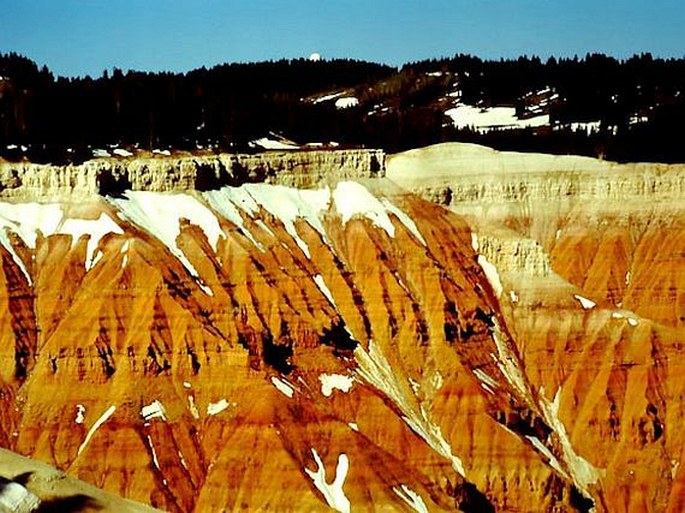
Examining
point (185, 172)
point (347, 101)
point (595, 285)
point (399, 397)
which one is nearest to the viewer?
point (399, 397)

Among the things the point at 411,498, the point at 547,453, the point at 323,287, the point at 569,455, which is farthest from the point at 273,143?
the point at 411,498

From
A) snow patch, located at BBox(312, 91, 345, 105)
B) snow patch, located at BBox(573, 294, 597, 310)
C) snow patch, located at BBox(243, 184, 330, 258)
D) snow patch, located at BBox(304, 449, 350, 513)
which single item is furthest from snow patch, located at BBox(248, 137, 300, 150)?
snow patch, located at BBox(312, 91, 345, 105)

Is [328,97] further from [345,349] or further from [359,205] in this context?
[345,349]

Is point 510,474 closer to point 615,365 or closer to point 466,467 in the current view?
point 466,467

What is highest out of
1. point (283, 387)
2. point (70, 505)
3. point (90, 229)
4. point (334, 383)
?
point (70, 505)

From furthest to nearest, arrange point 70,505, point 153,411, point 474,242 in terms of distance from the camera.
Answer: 1. point 474,242
2. point 153,411
3. point 70,505

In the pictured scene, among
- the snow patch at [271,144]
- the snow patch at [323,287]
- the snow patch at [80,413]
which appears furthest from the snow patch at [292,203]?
the snow patch at [80,413]

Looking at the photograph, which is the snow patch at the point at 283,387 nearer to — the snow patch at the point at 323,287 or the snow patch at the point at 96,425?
the snow patch at the point at 96,425
